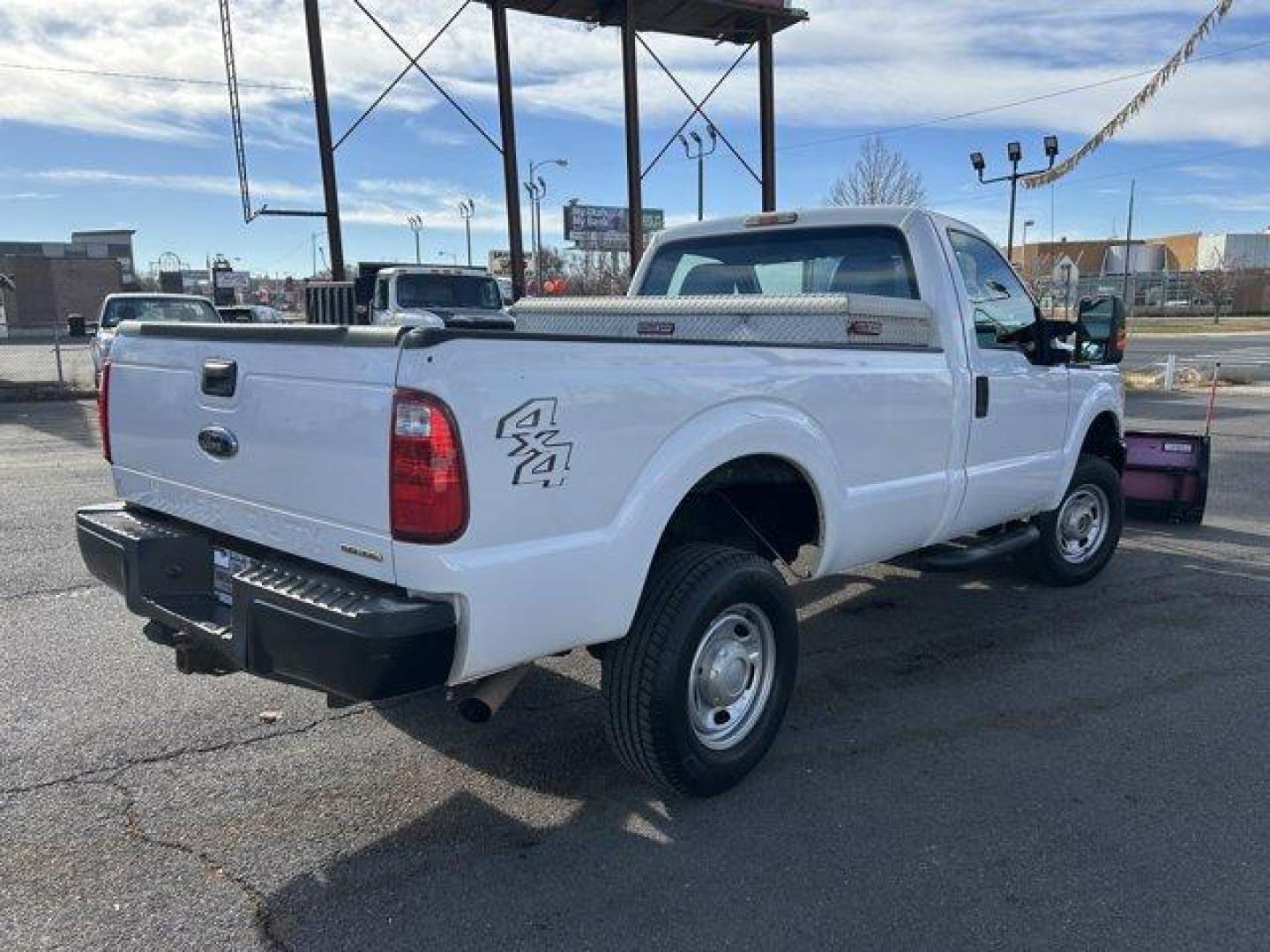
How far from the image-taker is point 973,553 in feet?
15.8

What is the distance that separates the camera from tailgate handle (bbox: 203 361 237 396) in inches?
121

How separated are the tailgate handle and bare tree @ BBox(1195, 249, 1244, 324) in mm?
75524

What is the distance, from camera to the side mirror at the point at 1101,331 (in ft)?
18.5

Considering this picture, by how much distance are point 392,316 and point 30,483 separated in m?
7.03

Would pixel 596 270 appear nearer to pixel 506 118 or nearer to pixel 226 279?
pixel 226 279

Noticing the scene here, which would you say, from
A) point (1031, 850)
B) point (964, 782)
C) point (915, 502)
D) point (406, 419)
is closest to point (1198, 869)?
point (1031, 850)

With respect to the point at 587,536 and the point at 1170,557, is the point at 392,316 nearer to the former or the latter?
the point at 1170,557

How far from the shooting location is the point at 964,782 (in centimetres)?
355

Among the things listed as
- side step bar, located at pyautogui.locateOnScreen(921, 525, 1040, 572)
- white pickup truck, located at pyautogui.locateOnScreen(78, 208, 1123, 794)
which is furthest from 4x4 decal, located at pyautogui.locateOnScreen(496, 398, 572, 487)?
side step bar, located at pyautogui.locateOnScreen(921, 525, 1040, 572)

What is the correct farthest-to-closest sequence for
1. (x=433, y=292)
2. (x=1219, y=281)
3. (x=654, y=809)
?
(x=1219, y=281) → (x=433, y=292) → (x=654, y=809)

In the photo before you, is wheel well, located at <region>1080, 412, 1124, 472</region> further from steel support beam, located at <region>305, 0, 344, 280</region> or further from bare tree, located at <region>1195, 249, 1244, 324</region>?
bare tree, located at <region>1195, 249, 1244, 324</region>

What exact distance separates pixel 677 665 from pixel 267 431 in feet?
4.77

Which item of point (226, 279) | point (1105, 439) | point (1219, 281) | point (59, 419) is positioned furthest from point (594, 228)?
point (1105, 439)

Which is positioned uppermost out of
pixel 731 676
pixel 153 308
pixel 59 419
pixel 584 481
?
pixel 153 308
